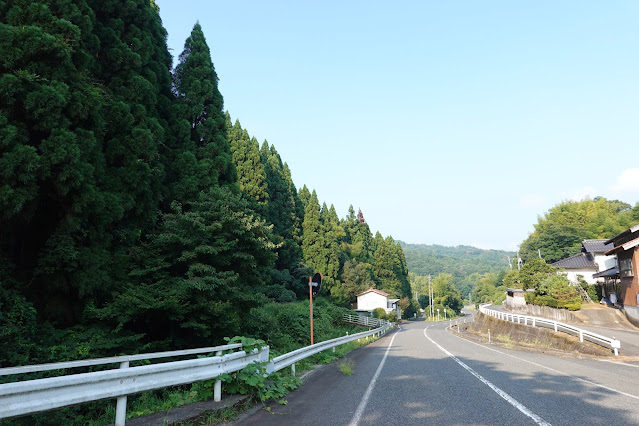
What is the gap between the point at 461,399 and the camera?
670cm

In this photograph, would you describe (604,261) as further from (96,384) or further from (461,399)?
(96,384)

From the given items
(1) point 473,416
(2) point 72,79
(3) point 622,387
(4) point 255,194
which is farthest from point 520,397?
(4) point 255,194

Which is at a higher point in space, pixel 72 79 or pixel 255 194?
pixel 255 194

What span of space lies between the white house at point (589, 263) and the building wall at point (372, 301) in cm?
2525

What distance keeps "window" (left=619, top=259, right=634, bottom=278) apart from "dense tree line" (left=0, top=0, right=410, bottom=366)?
29.1 m

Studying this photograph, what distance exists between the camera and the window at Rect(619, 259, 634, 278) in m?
28.3

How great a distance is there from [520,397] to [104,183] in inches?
502

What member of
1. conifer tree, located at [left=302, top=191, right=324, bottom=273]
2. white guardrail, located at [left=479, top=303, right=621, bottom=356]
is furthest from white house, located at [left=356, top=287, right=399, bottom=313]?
white guardrail, located at [left=479, top=303, right=621, bottom=356]

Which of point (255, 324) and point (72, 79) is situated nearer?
point (72, 79)

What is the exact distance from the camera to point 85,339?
10.1 meters

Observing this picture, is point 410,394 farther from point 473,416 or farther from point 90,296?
point 90,296

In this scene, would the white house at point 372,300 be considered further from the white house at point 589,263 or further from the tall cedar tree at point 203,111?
the tall cedar tree at point 203,111

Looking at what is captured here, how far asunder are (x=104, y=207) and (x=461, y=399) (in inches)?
415

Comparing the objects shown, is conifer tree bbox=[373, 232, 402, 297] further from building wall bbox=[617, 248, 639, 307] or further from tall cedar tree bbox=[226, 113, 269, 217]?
building wall bbox=[617, 248, 639, 307]
